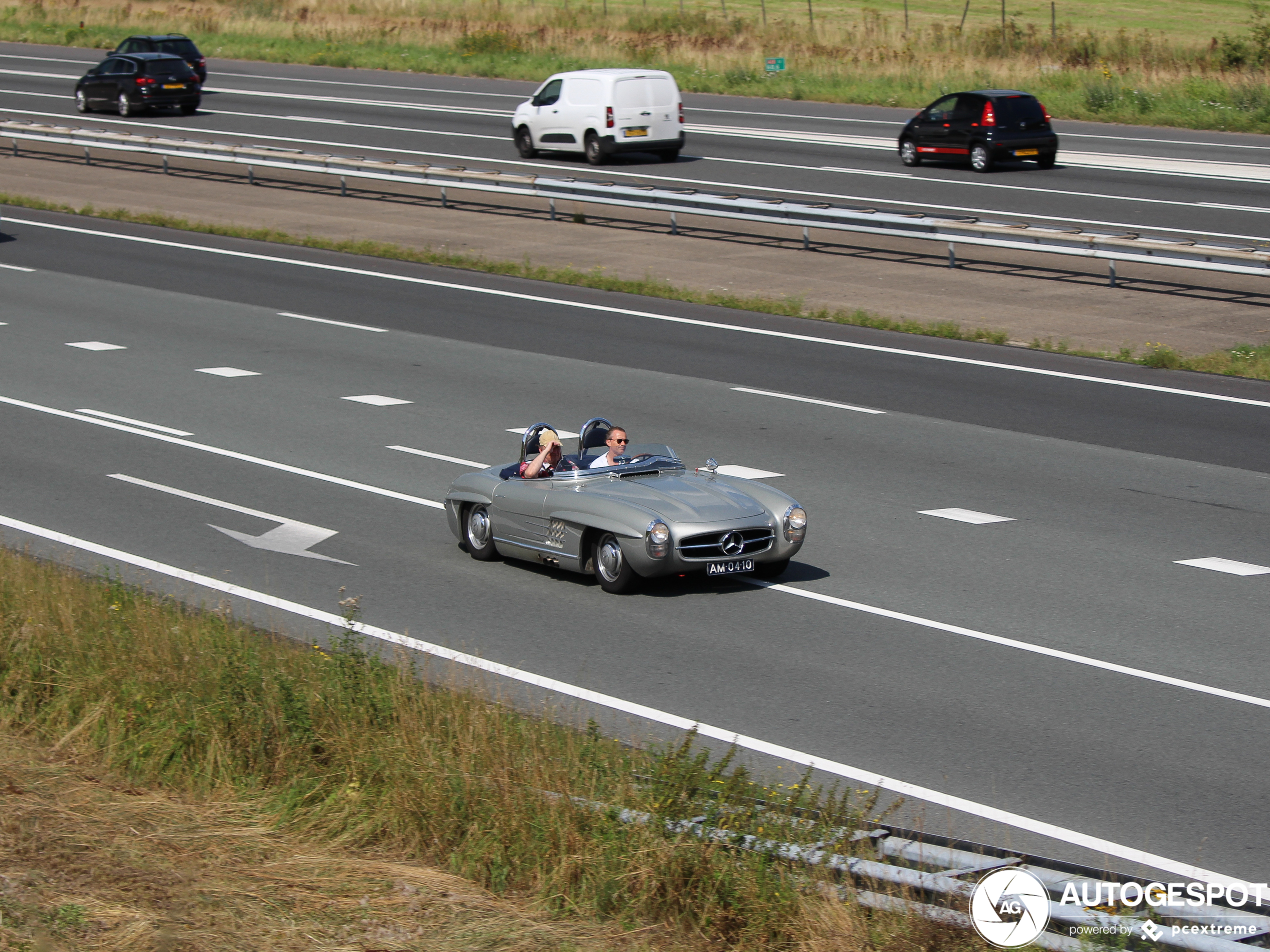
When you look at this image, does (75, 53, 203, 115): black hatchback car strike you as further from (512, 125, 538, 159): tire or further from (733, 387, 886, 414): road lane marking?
(733, 387, 886, 414): road lane marking

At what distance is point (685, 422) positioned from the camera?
16.5m

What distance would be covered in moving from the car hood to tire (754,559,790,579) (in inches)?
18.0

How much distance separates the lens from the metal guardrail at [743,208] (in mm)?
22688

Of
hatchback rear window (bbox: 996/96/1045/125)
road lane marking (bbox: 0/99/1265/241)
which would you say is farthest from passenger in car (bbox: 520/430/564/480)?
hatchback rear window (bbox: 996/96/1045/125)

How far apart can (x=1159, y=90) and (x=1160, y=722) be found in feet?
130

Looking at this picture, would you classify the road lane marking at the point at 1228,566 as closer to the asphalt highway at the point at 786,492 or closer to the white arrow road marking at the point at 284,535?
the asphalt highway at the point at 786,492

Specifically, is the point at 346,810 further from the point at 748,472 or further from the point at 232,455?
the point at 232,455

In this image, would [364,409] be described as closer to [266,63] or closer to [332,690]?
[332,690]

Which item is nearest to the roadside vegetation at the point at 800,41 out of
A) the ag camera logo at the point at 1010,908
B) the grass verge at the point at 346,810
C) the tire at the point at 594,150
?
the tire at the point at 594,150

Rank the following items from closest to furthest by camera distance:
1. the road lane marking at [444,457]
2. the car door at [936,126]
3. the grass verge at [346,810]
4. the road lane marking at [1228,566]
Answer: the grass verge at [346,810] → the road lane marking at [1228,566] → the road lane marking at [444,457] → the car door at [936,126]

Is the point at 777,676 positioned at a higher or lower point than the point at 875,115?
lower

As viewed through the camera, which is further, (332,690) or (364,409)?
(364,409)

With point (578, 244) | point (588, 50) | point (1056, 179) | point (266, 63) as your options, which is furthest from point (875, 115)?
point (266, 63)

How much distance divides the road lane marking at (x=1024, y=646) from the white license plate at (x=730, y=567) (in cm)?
36
